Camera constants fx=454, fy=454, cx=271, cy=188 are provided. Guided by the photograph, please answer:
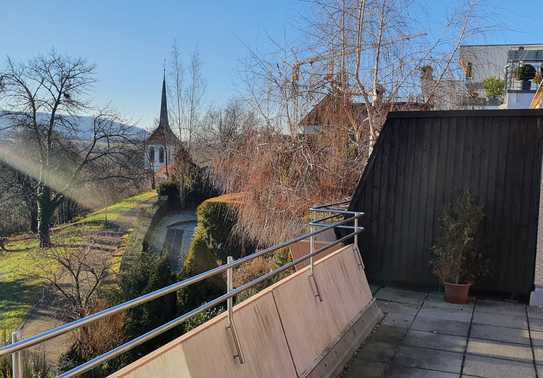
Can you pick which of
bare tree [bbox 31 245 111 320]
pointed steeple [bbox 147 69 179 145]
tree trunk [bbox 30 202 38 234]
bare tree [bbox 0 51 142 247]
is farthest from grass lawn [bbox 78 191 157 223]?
bare tree [bbox 31 245 111 320]

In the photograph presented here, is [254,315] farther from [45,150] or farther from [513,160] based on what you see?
[45,150]

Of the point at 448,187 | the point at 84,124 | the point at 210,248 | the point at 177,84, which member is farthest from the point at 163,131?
the point at 448,187

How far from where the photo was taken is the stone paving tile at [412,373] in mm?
3350

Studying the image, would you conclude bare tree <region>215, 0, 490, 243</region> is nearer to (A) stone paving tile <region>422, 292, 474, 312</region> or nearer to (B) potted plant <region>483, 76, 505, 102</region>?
(A) stone paving tile <region>422, 292, 474, 312</region>

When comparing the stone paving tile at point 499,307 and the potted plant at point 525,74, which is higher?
the potted plant at point 525,74

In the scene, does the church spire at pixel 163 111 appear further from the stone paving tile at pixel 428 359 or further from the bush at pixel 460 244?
the stone paving tile at pixel 428 359

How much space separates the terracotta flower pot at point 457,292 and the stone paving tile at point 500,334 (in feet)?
2.35

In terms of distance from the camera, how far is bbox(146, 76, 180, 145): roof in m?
27.2

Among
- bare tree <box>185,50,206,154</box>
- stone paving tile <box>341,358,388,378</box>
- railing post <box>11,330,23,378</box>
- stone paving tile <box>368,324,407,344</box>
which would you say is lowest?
stone paving tile <box>368,324,407,344</box>

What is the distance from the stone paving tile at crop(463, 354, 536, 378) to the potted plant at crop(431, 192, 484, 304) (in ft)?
5.14

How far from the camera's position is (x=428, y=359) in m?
3.66

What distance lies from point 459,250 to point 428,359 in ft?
5.89

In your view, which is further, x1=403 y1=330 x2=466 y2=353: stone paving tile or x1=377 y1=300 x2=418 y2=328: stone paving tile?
x1=377 y1=300 x2=418 y2=328: stone paving tile

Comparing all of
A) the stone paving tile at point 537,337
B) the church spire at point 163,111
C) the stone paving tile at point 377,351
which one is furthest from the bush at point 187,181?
the stone paving tile at point 537,337
